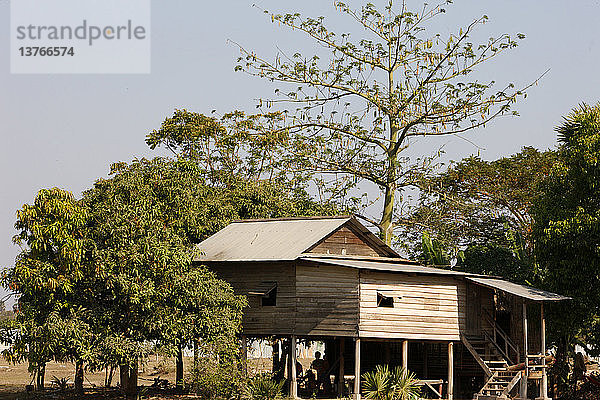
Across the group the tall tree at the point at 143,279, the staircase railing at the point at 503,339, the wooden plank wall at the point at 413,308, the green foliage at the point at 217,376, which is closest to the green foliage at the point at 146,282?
the tall tree at the point at 143,279

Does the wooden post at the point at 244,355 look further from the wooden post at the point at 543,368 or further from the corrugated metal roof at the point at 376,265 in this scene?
the wooden post at the point at 543,368

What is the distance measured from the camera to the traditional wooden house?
28.9 metres

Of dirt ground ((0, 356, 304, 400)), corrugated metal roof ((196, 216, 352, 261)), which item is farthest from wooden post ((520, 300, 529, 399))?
dirt ground ((0, 356, 304, 400))

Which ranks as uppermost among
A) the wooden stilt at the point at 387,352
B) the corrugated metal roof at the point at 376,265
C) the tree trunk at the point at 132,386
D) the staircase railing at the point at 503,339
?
the corrugated metal roof at the point at 376,265

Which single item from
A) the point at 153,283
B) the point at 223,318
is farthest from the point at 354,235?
the point at 153,283

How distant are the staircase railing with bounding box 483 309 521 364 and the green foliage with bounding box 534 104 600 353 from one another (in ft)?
5.57

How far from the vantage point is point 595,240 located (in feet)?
94.7

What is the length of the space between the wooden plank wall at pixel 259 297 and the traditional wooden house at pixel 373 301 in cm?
4

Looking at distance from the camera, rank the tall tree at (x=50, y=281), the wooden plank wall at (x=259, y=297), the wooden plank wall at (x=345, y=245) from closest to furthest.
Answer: the tall tree at (x=50, y=281)
the wooden plank wall at (x=259, y=297)
the wooden plank wall at (x=345, y=245)

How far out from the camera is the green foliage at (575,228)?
1148 inches

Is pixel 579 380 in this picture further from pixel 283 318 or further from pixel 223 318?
pixel 223 318

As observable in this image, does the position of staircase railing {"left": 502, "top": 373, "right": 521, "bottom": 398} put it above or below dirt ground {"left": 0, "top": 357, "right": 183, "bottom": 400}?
above

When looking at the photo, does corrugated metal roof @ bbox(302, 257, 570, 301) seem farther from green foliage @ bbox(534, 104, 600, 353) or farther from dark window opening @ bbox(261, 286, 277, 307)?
dark window opening @ bbox(261, 286, 277, 307)

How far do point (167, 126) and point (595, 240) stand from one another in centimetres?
2588
